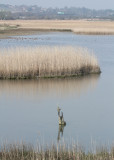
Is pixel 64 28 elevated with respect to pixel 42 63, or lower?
lower

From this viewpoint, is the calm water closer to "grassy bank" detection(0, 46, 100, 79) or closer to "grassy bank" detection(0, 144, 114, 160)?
"grassy bank" detection(0, 46, 100, 79)

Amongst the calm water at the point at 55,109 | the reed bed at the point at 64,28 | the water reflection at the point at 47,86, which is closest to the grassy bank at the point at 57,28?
the reed bed at the point at 64,28

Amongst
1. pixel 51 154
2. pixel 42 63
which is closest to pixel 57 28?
pixel 42 63

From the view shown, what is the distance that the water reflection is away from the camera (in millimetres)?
13144

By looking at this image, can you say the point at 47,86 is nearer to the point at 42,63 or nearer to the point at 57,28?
the point at 42,63

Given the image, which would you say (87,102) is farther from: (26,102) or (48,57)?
(48,57)

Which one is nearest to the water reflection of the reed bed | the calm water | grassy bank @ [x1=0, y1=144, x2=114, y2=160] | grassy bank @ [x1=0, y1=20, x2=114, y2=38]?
the calm water

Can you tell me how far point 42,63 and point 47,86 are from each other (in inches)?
47.2

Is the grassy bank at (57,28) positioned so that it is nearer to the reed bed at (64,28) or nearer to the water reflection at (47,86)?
the reed bed at (64,28)

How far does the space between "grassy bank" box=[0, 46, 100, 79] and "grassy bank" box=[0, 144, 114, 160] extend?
26.0 ft

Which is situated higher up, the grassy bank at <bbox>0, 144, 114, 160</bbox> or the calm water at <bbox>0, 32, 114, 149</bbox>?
the grassy bank at <bbox>0, 144, 114, 160</bbox>

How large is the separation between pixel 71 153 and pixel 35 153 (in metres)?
0.53

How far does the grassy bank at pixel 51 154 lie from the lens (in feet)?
20.8

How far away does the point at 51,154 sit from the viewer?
21.1 ft
